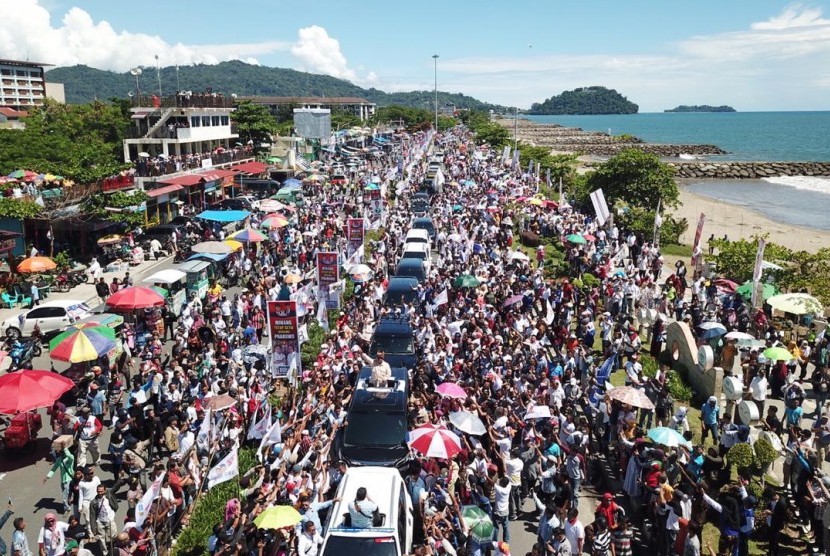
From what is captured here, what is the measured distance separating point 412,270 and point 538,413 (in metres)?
11.9

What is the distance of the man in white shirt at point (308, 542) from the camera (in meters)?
8.34

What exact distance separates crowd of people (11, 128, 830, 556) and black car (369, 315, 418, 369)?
35cm

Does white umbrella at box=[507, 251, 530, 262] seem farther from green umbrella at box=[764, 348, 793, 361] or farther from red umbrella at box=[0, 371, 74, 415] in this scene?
red umbrella at box=[0, 371, 74, 415]

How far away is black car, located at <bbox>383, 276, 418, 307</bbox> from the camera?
19406mm

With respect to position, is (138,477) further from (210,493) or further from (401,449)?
(401,449)

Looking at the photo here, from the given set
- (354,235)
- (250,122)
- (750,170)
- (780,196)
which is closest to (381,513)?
(354,235)

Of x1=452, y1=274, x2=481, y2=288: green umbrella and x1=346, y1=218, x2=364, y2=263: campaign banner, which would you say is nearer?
x1=452, y1=274, x2=481, y2=288: green umbrella

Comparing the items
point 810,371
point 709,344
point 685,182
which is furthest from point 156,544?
point 685,182

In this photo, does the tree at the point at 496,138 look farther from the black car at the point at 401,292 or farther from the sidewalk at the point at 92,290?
the black car at the point at 401,292

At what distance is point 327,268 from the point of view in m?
19.7

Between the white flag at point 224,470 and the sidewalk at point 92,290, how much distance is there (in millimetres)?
13804

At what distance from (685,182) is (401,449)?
7343 cm

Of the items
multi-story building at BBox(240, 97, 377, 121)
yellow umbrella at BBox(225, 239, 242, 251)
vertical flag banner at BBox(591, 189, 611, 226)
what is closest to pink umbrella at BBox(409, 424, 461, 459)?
yellow umbrella at BBox(225, 239, 242, 251)

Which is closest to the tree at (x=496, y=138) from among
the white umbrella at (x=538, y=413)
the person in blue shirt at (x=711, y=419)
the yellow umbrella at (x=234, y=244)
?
the yellow umbrella at (x=234, y=244)
